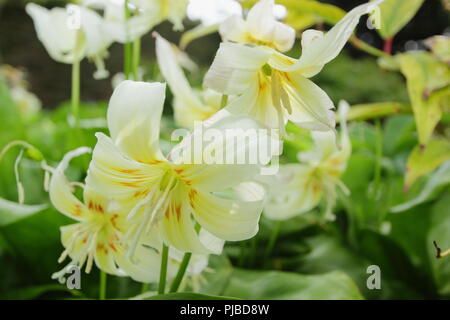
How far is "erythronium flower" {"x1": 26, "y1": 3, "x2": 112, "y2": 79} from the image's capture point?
91 centimetres

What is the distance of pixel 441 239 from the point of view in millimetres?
863

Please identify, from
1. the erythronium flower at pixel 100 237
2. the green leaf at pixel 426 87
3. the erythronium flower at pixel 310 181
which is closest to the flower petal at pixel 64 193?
the erythronium flower at pixel 100 237

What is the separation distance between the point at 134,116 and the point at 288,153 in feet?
3.07

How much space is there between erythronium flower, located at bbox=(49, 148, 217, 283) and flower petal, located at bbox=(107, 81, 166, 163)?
13cm

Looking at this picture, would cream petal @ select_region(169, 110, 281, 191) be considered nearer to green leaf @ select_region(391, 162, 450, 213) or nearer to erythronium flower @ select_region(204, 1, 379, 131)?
erythronium flower @ select_region(204, 1, 379, 131)

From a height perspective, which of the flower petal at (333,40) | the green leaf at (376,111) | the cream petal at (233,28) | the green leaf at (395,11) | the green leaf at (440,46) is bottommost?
the green leaf at (376,111)

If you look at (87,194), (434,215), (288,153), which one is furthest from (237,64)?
(288,153)

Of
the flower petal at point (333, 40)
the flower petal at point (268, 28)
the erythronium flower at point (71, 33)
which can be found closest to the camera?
the flower petal at point (333, 40)

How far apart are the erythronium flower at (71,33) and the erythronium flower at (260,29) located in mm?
396

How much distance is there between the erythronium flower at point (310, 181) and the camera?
866 millimetres

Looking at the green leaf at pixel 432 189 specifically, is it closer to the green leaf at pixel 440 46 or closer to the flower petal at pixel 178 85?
the green leaf at pixel 440 46

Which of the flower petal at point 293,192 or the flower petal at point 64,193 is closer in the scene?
the flower petal at point 64,193

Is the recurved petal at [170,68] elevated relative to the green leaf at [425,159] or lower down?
elevated

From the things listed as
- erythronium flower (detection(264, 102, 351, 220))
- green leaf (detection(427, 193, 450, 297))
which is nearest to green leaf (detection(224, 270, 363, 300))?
erythronium flower (detection(264, 102, 351, 220))
